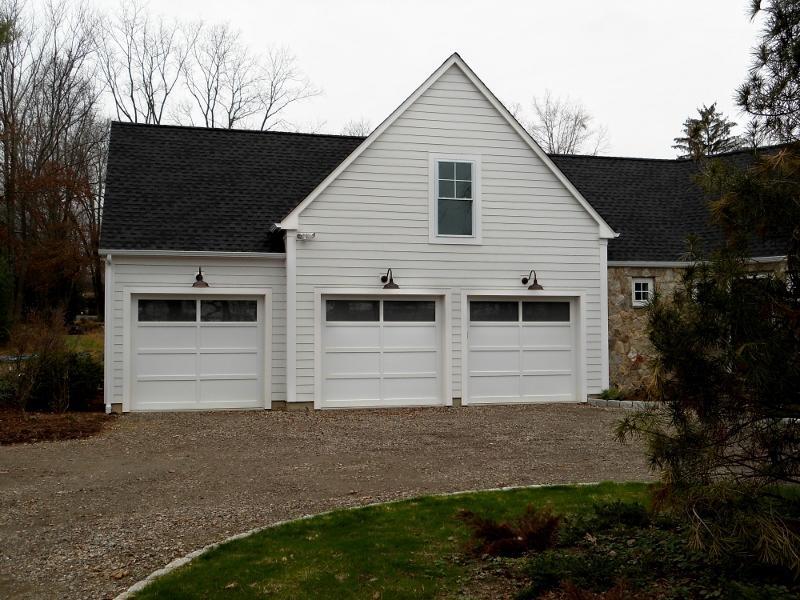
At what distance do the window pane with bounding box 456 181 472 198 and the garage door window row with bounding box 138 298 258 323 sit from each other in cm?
460

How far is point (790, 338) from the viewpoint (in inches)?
150

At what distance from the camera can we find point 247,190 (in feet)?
49.6

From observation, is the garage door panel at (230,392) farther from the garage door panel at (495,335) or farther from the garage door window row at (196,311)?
the garage door panel at (495,335)

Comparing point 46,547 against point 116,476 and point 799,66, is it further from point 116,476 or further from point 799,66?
point 799,66

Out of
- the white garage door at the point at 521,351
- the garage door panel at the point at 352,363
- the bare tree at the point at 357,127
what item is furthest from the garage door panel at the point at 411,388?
the bare tree at the point at 357,127

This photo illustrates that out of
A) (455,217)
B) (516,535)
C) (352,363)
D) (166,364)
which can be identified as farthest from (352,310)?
(516,535)

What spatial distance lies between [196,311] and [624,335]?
884cm

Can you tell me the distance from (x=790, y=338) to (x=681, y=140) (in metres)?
49.0

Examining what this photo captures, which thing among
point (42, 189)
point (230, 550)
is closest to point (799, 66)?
point (230, 550)

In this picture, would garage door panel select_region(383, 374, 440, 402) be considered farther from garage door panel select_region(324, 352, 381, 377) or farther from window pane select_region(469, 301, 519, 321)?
window pane select_region(469, 301, 519, 321)

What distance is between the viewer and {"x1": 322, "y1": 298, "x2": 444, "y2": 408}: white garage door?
1388 centimetres

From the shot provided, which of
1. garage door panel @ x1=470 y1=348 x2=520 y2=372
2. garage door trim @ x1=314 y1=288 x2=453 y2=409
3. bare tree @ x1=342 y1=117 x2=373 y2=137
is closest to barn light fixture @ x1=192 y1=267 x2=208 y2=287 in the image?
garage door trim @ x1=314 y1=288 x2=453 y2=409

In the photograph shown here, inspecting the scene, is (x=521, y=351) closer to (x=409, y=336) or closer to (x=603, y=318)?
(x=603, y=318)

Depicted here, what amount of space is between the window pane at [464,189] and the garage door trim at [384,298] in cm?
199
